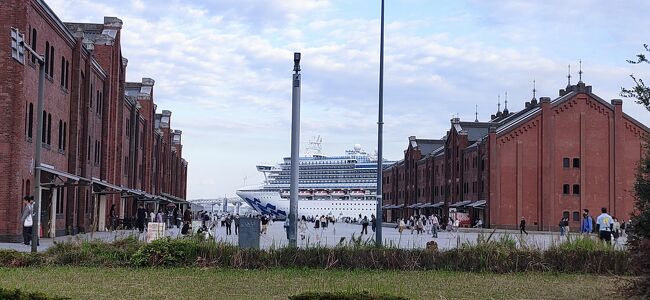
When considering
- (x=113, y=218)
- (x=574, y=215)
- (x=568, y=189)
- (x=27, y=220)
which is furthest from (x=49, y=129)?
→ (x=574, y=215)

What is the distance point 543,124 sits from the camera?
69.2 metres

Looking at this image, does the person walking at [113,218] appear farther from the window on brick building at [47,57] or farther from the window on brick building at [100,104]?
the window on brick building at [47,57]

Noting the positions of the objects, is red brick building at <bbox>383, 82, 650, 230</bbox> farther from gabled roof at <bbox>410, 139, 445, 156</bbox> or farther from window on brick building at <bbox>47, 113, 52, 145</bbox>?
window on brick building at <bbox>47, 113, 52, 145</bbox>

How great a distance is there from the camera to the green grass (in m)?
13.2

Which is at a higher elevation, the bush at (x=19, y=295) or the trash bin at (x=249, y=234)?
the trash bin at (x=249, y=234)

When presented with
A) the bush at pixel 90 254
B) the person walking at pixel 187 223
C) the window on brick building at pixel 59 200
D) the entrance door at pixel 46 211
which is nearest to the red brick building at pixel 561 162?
the person walking at pixel 187 223

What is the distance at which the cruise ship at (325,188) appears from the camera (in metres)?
128

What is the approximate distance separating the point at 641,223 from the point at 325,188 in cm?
11907

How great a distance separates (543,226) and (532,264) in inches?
2021

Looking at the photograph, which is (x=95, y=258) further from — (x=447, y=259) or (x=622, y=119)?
(x=622, y=119)

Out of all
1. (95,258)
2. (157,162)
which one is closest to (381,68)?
(95,258)

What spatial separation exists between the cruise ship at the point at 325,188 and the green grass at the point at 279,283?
350 ft

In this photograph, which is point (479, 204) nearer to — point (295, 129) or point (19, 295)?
point (295, 129)

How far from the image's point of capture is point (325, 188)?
132 meters
